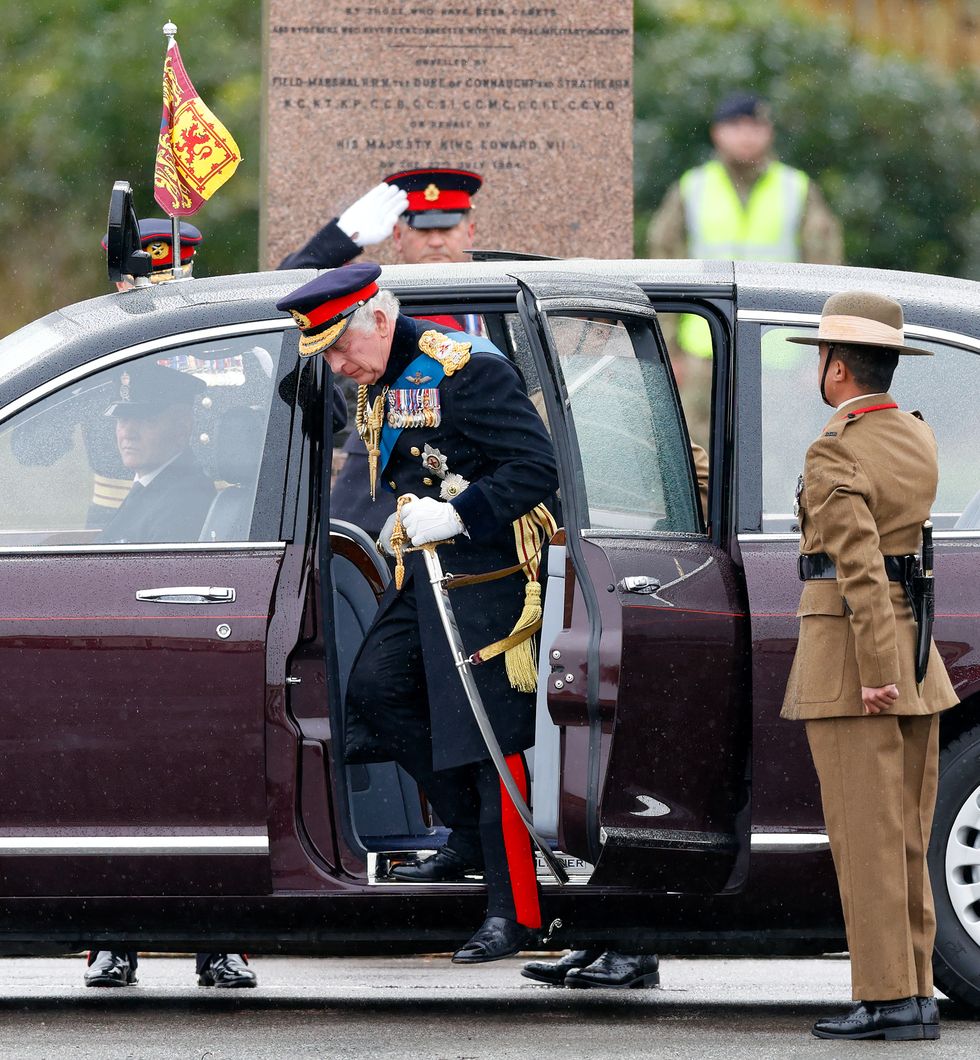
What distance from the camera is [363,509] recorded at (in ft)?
25.5

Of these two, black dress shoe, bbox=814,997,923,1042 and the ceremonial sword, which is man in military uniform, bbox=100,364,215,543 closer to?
the ceremonial sword

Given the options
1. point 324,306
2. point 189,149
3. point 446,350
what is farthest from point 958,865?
point 189,149

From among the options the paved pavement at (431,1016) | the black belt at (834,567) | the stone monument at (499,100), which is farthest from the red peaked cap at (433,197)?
the black belt at (834,567)

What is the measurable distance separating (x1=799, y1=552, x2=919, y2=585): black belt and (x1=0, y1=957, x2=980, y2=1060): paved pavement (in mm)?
1125

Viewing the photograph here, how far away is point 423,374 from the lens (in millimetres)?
6430

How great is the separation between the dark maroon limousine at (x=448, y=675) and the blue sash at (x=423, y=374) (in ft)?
0.31

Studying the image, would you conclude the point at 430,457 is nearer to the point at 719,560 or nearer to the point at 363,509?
the point at 719,560

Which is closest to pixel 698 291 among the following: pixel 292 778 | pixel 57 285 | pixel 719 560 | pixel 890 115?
pixel 719 560

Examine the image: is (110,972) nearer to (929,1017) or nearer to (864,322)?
(929,1017)

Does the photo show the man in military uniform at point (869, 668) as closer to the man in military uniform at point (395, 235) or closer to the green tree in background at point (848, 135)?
the man in military uniform at point (395, 235)

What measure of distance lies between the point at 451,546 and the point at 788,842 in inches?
45.1

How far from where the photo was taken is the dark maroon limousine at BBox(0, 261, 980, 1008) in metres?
6.00

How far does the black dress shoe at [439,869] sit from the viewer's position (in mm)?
6305

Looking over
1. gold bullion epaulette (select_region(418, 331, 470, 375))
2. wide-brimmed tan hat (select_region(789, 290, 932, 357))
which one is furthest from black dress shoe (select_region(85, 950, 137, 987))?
wide-brimmed tan hat (select_region(789, 290, 932, 357))
